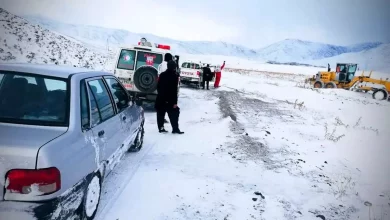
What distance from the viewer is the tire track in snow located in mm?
3599

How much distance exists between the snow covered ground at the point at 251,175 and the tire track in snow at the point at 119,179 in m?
0.01

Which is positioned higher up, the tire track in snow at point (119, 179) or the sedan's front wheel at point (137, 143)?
the sedan's front wheel at point (137, 143)

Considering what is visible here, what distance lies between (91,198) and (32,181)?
1037mm

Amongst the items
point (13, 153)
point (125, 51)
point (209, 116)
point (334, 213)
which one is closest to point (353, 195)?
A: point (334, 213)

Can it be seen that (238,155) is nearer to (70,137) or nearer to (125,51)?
(70,137)

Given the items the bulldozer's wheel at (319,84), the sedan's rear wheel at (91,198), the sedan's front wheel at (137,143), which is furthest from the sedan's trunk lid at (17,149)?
the bulldozer's wheel at (319,84)

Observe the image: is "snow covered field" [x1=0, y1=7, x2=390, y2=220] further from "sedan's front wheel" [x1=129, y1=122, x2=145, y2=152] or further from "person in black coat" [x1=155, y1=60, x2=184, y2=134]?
"person in black coat" [x1=155, y1=60, x2=184, y2=134]

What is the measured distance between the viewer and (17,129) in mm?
2420

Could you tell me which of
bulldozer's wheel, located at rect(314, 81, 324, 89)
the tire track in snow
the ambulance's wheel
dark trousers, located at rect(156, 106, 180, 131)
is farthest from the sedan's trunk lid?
bulldozer's wheel, located at rect(314, 81, 324, 89)

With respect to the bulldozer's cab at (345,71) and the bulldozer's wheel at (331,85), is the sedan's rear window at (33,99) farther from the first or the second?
the bulldozer's cab at (345,71)

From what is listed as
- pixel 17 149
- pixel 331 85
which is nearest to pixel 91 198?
pixel 17 149

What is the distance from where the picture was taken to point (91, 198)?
3.11m

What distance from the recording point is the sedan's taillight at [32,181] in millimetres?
2160

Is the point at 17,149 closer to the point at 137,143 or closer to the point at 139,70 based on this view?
the point at 137,143
